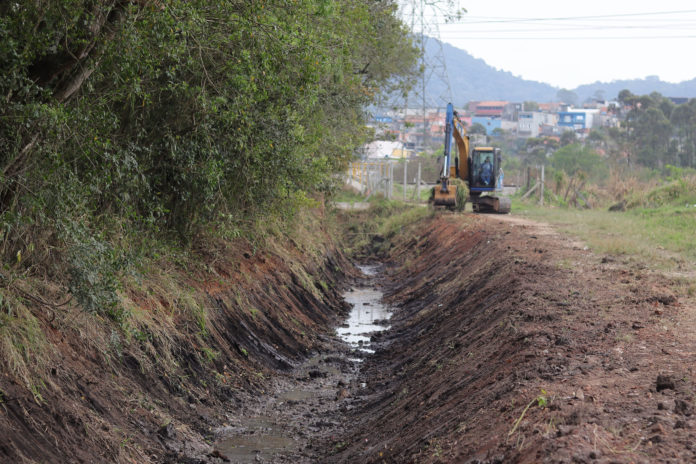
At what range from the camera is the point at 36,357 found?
297 inches

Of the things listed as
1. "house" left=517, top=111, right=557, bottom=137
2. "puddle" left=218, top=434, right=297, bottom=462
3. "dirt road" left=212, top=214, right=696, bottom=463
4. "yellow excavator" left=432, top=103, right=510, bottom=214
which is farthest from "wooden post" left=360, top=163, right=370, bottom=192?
"house" left=517, top=111, right=557, bottom=137

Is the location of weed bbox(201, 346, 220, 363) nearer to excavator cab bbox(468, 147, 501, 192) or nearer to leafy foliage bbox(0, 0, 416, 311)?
leafy foliage bbox(0, 0, 416, 311)

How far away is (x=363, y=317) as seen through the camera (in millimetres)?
19297

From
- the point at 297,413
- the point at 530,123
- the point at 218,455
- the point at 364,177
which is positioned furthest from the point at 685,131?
the point at 530,123

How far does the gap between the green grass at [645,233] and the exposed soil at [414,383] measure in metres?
0.92

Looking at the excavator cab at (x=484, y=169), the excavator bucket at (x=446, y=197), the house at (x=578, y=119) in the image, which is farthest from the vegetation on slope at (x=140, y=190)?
the house at (x=578, y=119)

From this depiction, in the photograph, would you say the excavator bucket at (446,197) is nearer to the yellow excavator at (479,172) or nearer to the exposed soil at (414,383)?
the yellow excavator at (479,172)

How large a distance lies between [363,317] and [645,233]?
8.27 metres

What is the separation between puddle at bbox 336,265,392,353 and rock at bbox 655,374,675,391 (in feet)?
30.1

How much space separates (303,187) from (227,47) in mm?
6696

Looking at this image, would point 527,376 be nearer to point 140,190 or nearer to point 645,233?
point 140,190

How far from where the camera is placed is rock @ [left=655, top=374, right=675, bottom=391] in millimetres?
6648

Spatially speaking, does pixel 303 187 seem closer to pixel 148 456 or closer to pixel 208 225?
pixel 208 225

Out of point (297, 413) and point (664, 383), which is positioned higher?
point (664, 383)
